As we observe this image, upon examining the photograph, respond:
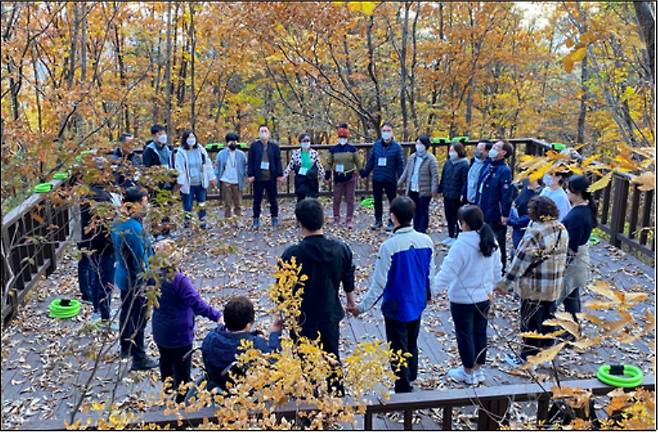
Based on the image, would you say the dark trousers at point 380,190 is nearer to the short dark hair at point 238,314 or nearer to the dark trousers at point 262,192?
the dark trousers at point 262,192

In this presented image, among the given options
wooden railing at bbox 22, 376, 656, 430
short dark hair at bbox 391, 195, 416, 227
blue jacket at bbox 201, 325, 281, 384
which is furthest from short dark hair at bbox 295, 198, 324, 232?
wooden railing at bbox 22, 376, 656, 430

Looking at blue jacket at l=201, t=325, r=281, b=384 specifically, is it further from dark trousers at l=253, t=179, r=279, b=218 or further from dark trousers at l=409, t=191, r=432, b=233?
dark trousers at l=253, t=179, r=279, b=218

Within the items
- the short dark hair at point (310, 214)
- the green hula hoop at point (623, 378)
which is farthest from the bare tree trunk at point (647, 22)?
the short dark hair at point (310, 214)

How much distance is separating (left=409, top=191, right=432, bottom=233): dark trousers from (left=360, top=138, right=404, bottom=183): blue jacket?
42 cm

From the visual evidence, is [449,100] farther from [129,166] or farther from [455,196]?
[129,166]

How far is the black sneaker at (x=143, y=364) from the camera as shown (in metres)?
5.02

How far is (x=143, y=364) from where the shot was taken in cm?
504

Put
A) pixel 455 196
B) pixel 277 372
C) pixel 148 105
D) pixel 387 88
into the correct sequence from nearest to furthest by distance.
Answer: pixel 277 372, pixel 455 196, pixel 387 88, pixel 148 105

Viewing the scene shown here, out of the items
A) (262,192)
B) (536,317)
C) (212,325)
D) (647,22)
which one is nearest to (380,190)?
(262,192)

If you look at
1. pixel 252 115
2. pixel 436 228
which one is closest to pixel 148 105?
pixel 252 115

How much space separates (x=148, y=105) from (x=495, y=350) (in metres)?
12.8

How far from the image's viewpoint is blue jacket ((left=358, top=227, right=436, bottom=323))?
420 cm

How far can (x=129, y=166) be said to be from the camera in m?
3.54

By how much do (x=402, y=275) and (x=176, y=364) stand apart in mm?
1699
